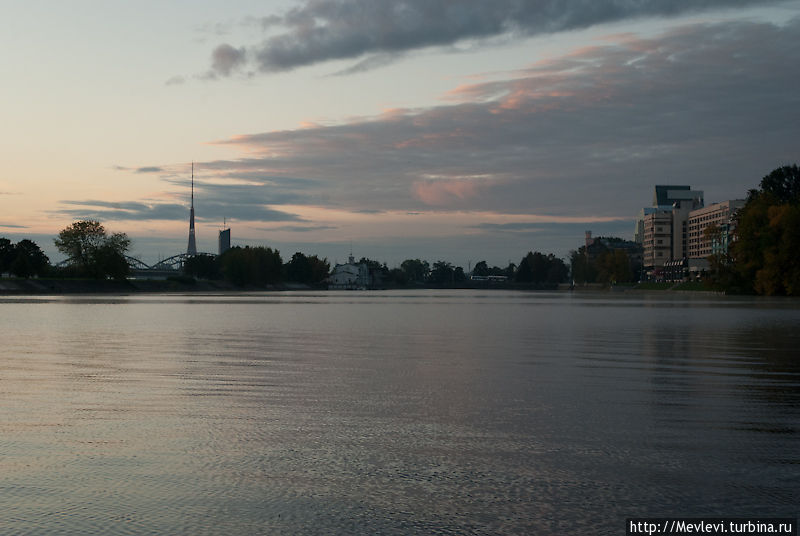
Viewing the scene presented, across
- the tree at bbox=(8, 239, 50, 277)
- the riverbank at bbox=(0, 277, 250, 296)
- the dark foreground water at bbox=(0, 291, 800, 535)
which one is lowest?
the dark foreground water at bbox=(0, 291, 800, 535)

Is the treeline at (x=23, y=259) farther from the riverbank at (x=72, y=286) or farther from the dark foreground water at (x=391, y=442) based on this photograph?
the dark foreground water at (x=391, y=442)

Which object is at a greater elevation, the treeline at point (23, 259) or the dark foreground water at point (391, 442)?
the treeline at point (23, 259)

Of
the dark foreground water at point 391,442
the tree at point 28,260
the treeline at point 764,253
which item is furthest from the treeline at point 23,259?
the dark foreground water at point 391,442

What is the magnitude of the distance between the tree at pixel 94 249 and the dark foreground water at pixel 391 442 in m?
151

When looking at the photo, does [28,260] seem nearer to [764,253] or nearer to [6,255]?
[6,255]

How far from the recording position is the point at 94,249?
172 metres

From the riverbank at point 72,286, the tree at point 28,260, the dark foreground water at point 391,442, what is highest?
the tree at point 28,260

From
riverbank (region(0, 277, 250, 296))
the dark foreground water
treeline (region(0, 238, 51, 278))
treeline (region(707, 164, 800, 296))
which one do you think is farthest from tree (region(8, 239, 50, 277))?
the dark foreground water

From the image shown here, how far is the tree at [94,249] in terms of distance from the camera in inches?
6619

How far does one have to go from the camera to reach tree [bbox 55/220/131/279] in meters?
168

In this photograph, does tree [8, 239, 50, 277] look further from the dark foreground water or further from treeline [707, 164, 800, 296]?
the dark foreground water

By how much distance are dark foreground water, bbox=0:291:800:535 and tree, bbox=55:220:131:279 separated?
496ft

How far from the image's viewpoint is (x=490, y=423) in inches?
517

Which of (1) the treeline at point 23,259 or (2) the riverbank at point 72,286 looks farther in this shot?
(1) the treeline at point 23,259
